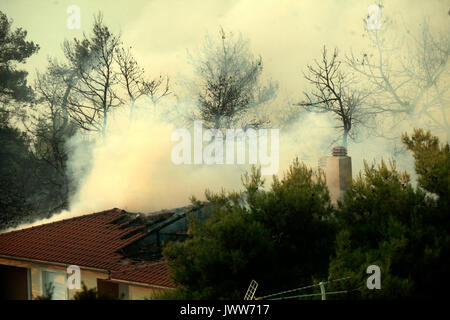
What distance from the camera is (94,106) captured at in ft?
110

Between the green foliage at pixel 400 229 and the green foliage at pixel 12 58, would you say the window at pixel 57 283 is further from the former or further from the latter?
the green foliage at pixel 12 58

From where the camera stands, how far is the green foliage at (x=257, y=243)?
36.7 feet

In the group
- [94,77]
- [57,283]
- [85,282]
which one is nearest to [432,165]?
[85,282]

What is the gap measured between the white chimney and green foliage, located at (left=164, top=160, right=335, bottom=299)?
2.27 m

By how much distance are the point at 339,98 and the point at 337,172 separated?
1311 cm

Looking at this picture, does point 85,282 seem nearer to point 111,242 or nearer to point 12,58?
point 111,242

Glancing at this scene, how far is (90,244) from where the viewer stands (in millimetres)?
15875

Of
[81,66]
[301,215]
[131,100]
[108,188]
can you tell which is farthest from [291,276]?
[81,66]

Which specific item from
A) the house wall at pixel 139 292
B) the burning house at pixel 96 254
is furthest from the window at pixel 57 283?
the house wall at pixel 139 292

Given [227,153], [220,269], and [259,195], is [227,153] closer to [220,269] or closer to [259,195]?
[259,195]

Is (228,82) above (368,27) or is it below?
below

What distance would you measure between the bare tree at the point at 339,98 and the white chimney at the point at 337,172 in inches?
474
